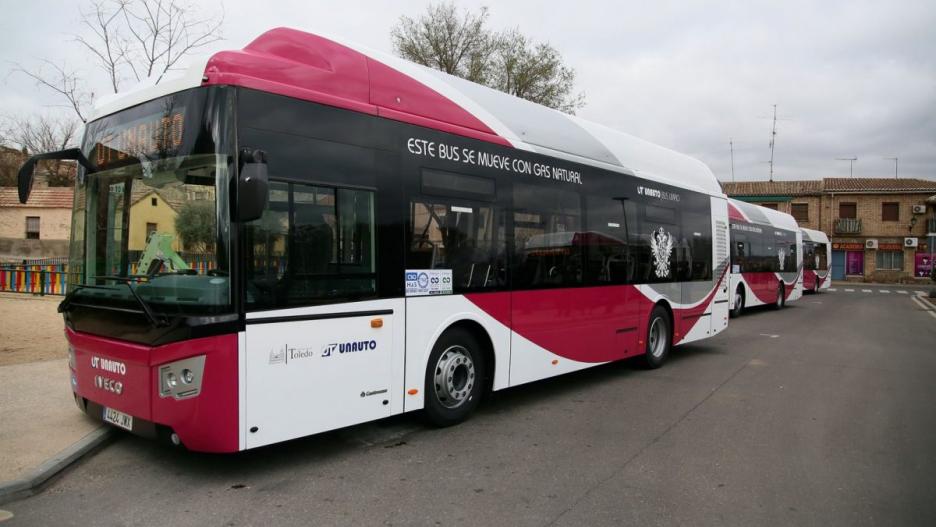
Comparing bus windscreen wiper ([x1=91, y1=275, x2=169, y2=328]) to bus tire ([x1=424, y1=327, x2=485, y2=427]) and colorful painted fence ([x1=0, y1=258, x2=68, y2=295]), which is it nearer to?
bus tire ([x1=424, y1=327, x2=485, y2=427])

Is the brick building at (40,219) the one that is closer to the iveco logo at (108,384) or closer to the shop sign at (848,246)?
the iveco logo at (108,384)

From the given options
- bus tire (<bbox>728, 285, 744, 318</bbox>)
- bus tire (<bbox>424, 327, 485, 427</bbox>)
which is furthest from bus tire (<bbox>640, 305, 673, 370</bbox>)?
bus tire (<bbox>728, 285, 744, 318</bbox>)

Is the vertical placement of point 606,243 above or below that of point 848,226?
below

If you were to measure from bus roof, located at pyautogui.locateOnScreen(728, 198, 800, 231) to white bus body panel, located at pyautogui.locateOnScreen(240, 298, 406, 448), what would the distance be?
1542 centimetres

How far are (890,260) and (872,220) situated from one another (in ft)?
11.7

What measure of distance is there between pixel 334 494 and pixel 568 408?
3392mm

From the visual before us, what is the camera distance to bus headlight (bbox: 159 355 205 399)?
13.8ft

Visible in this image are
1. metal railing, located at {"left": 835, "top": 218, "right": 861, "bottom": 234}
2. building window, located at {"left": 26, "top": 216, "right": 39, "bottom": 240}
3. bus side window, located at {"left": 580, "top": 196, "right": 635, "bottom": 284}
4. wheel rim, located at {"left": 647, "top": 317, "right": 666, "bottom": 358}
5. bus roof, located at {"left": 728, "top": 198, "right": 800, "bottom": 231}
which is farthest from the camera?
metal railing, located at {"left": 835, "top": 218, "right": 861, "bottom": 234}

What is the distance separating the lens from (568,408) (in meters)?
7.08

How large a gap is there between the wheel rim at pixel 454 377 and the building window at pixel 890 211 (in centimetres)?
5753

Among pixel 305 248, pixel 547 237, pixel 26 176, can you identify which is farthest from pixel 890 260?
pixel 26 176

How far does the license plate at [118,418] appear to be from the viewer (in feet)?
15.1

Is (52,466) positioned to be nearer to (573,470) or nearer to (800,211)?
(573,470)

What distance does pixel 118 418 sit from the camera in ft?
15.5
